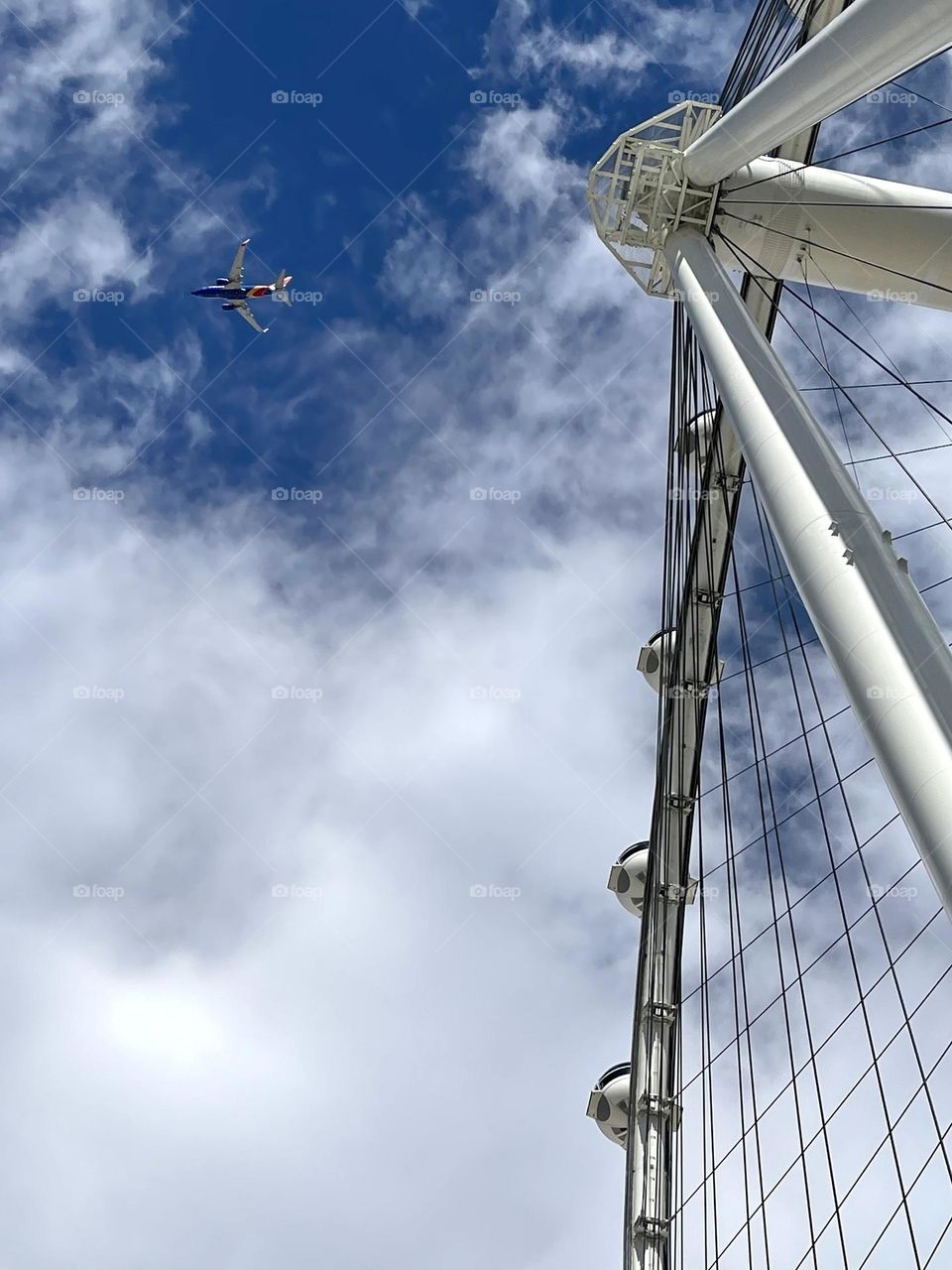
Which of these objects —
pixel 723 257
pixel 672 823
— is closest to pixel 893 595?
pixel 723 257

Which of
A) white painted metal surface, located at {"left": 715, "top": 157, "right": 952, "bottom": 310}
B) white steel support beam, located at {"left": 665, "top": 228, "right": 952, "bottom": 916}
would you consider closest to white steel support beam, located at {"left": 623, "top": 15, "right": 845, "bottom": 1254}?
white painted metal surface, located at {"left": 715, "top": 157, "right": 952, "bottom": 310}

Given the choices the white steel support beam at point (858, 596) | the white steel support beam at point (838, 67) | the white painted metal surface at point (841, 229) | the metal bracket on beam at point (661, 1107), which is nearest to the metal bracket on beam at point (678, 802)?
the metal bracket on beam at point (661, 1107)

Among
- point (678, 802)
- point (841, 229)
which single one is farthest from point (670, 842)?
point (841, 229)

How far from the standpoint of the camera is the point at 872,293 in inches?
619

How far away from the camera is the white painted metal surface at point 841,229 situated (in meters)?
14.3

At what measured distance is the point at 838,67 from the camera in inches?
361

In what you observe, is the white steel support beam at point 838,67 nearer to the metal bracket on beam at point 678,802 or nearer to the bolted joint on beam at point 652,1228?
the metal bracket on beam at point 678,802

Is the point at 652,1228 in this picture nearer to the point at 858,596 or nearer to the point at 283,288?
the point at 858,596

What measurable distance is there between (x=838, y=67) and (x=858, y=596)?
4.64 m

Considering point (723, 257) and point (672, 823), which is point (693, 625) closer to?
point (672, 823)

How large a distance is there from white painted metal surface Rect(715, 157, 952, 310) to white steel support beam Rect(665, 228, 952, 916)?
4.50 meters

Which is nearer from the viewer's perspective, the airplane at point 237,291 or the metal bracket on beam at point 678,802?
the metal bracket on beam at point 678,802

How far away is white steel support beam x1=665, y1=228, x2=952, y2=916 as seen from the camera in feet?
22.0

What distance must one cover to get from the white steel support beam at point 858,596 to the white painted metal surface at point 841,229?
4501 millimetres
